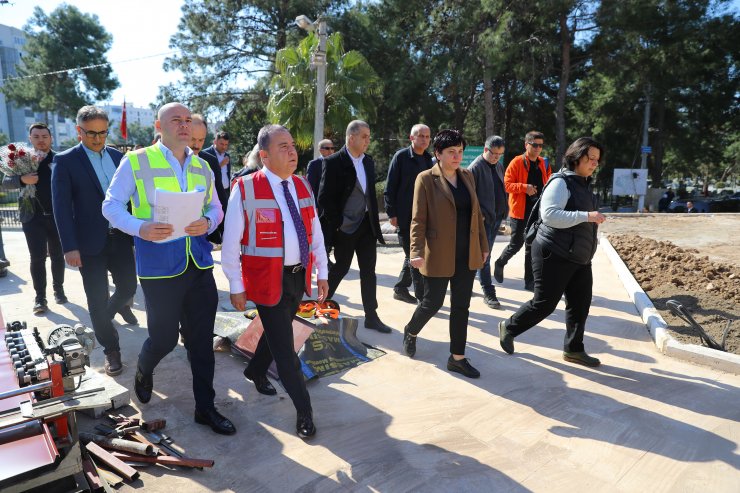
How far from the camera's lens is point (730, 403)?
12.0 ft

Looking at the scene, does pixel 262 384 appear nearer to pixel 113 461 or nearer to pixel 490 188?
pixel 113 461

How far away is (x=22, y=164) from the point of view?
18.2 feet

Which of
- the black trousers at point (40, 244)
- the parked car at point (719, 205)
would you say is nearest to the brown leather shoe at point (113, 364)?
the black trousers at point (40, 244)

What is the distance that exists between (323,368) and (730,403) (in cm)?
300

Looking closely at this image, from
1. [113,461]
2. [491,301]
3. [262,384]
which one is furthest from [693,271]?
[113,461]

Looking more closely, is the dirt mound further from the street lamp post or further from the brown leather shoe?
the street lamp post

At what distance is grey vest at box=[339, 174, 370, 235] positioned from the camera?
16.2 feet

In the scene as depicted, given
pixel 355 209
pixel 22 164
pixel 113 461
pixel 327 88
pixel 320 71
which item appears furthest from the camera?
pixel 327 88

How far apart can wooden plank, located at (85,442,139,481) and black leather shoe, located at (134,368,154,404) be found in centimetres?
59

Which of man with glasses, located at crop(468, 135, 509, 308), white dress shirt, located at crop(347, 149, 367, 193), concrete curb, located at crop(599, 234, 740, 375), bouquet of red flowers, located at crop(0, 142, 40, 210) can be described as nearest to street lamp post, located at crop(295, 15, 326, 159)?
man with glasses, located at crop(468, 135, 509, 308)

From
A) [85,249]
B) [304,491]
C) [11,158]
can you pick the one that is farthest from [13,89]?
[304,491]

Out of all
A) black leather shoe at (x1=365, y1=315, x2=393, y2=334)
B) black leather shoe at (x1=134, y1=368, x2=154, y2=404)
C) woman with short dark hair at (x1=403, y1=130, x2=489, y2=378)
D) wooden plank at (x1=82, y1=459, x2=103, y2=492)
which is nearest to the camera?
wooden plank at (x1=82, y1=459, x2=103, y2=492)

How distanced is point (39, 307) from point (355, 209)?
3667 millimetres

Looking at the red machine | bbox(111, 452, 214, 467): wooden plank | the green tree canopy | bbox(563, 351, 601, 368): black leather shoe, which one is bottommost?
bbox(111, 452, 214, 467): wooden plank
